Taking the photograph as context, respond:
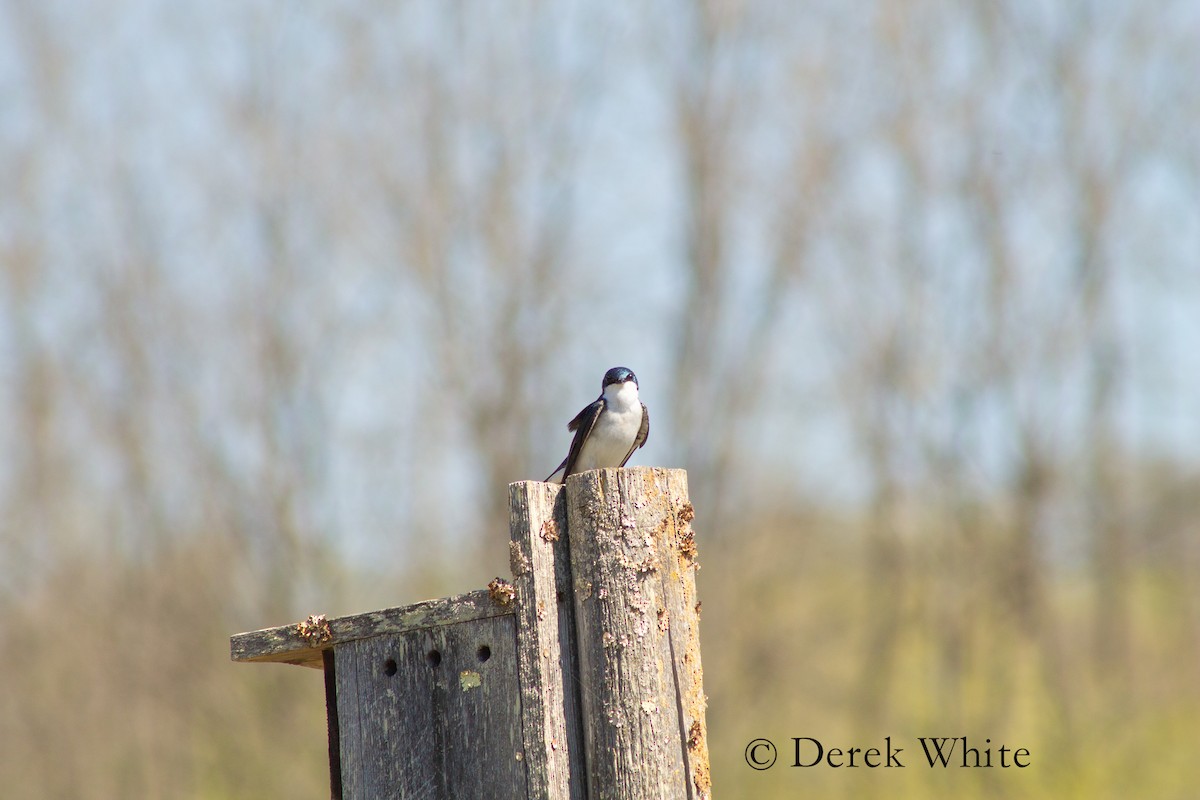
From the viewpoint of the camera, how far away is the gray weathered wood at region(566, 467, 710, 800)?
2736 mm

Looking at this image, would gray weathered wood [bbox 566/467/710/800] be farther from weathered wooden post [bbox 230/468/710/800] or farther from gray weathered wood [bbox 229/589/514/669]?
gray weathered wood [bbox 229/589/514/669]

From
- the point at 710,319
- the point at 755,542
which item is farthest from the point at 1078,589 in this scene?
the point at 710,319

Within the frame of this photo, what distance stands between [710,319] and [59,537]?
290 inches

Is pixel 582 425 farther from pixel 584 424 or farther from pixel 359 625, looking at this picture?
pixel 359 625

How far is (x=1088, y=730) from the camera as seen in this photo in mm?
11859

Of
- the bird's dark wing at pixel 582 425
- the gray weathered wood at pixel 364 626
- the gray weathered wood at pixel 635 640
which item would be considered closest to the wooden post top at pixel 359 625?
the gray weathered wood at pixel 364 626

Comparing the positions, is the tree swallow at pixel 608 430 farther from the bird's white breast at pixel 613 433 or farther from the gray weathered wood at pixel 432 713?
the gray weathered wood at pixel 432 713

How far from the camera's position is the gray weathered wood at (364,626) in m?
2.89

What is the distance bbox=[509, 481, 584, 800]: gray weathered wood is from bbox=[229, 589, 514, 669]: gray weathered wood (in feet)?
0.28

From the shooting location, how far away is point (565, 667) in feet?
9.24

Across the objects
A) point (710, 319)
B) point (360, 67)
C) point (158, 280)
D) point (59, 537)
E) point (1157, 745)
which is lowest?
point (1157, 745)

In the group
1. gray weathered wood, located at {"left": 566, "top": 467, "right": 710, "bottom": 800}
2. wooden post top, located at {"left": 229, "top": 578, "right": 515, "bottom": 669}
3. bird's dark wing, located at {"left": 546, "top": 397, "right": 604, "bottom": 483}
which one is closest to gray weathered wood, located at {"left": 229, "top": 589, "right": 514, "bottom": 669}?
wooden post top, located at {"left": 229, "top": 578, "right": 515, "bottom": 669}

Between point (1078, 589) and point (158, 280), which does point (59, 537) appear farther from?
point (1078, 589)

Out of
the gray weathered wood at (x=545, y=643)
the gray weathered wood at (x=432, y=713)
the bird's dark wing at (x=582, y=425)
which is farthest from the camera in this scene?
the bird's dark wing at (x=582, y=425)
